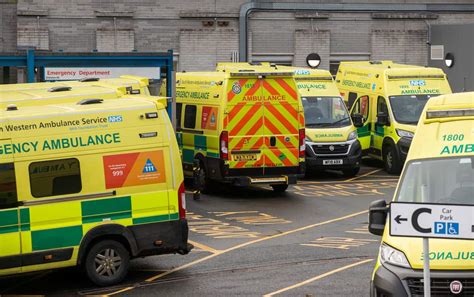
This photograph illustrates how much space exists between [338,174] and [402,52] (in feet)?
38.9

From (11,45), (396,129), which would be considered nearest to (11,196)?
(396,129)

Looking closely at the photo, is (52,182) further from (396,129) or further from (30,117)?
(396,129)

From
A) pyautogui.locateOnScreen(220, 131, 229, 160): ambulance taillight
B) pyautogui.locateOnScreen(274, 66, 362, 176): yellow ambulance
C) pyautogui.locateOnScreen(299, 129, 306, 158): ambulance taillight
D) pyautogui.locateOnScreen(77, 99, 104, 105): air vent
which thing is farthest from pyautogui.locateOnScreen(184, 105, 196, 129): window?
pyautogui.locateOnScreen(77, 99, 104, 105): air vent

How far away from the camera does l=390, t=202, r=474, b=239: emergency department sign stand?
922 cm

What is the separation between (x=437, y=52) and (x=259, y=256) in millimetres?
22499

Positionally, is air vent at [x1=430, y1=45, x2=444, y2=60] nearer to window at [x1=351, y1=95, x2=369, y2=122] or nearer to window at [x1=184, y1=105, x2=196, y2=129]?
window at [x1=351, y1=95, x2=369, y2=122]

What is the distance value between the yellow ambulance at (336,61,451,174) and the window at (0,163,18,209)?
1439 centimetres

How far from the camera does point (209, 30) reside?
36406mm

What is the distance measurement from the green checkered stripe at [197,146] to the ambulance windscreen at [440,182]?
11853 millimetres

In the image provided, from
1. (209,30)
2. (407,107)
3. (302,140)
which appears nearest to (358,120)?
(407,107)

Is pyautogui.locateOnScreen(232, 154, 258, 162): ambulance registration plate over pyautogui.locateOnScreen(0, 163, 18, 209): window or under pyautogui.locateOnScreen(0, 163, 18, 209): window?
under

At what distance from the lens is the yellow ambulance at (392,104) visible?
88.3 feet

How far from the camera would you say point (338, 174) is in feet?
90.8

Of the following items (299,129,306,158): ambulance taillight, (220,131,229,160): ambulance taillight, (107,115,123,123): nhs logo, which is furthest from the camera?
(299,129,306,158): ambulance taillight
